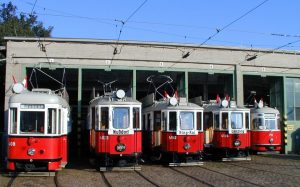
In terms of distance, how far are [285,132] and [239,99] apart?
3713 millimetres

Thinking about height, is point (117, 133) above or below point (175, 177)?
above

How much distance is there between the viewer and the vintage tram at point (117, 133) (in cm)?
1769

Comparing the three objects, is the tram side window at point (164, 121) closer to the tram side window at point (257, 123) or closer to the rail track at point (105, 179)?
the rail track at point (105, 179)

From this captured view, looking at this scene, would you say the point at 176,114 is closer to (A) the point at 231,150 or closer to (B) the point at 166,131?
(B) the point at 166,131

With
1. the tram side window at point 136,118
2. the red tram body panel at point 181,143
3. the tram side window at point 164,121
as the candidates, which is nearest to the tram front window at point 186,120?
the red tram body panel at point 181,143

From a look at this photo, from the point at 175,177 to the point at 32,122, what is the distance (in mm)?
5102

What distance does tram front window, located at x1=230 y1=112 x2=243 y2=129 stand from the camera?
73.3ft

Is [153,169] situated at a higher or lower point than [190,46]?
lower

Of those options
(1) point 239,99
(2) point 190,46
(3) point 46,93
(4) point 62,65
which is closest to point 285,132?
(1) point 239,99

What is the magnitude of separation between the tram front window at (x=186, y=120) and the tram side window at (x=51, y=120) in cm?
622

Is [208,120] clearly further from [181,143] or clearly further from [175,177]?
[175,177]

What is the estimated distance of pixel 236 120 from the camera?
73.6ft

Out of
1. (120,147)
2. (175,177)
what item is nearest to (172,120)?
(120,147)

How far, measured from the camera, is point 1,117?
102 feet
